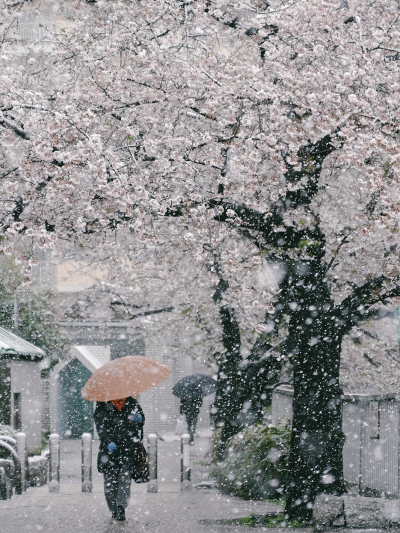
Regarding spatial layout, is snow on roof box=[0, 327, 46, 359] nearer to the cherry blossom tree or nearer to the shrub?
the shrub

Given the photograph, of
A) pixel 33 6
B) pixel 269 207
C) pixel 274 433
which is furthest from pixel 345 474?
pixel 33 6

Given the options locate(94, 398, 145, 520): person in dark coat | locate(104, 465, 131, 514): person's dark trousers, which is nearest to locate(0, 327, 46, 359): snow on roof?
locate(94, 398, 145, 520): person in dark coat

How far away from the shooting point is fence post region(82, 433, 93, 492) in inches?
510

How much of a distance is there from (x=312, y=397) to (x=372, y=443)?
8.11 feet

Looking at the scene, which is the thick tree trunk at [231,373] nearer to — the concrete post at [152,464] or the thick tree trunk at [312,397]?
the concrete post at [152,464]

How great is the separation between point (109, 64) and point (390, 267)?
4.84 m

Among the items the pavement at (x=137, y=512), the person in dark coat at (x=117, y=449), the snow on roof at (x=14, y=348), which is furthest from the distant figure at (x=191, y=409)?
the person in dark coat at (x=117, y=449)

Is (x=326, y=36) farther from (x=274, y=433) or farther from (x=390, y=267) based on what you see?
(x=274, y=433)

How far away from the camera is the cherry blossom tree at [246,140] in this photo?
859 centimetres

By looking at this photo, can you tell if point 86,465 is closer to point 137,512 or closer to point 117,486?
point 137,512

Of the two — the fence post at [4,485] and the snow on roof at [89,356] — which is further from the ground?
the snow on roof at [89,356]

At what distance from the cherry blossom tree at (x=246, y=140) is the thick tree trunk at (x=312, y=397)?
19mm

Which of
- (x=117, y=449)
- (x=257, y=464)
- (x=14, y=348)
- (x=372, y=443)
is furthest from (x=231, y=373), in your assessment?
(x=117, y=449)

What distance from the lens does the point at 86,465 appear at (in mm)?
13078
